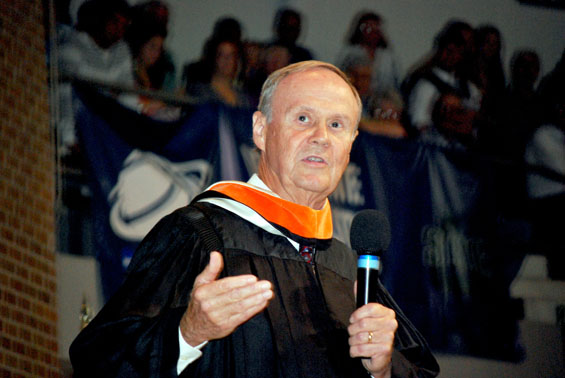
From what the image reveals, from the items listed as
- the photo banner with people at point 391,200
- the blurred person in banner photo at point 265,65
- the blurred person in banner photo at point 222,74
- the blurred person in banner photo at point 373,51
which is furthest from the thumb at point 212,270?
the blurred person in banner photo at point 373,51

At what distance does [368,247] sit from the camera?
2301 mm

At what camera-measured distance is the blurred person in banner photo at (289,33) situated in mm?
6598

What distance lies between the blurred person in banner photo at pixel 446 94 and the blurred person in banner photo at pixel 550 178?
0.62 metres

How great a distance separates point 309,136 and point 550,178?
459cm

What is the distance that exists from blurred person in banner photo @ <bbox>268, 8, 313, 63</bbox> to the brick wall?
2.06m

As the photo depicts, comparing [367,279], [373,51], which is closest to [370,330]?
[367,279]

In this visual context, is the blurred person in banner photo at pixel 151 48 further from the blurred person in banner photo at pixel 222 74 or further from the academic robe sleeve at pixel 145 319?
the academic robe sleeve at pixel 145 319

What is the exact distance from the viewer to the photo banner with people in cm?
508

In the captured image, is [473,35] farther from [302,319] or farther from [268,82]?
[302,319]

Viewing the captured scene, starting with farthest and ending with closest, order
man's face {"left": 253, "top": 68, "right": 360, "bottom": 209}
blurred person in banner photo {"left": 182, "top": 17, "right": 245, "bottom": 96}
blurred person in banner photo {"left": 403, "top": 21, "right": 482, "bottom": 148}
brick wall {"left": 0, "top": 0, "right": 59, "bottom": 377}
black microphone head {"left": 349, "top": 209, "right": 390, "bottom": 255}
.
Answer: blurred person in banner photo {"left": 403, "top": 21, "right": 482, "bottom": 148} → blurred person in banner photo {"left": 182, "top": 17, "right": 245, "bottom": 96} → brick wall {"left": 0, "top": 0, "right": 59, "bottom": 377} → man's face {"left": 253, "top": 68, "right": 360, "bottom": 209} → black microphone head {"left": 349, "top": 209, "right": 390, "bottom": 255}

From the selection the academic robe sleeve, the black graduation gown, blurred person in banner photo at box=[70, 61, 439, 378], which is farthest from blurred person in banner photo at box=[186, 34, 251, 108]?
the academic robe sleeve

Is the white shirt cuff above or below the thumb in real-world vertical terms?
below

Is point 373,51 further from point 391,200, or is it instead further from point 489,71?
point 391,200

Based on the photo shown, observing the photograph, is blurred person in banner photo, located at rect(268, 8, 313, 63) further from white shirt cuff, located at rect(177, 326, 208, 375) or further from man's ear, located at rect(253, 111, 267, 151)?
white shirt cuff, located at rect(177, 326, 208, 375)
